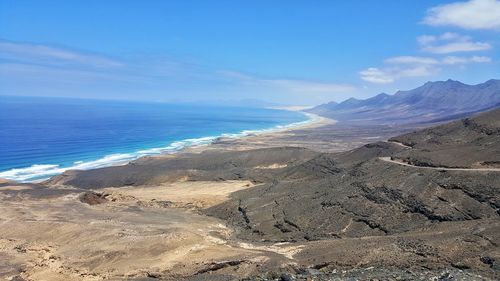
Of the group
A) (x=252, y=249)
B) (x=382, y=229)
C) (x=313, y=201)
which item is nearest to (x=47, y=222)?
(x=252, y=249)

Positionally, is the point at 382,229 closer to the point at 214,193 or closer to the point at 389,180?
the point at 389,180

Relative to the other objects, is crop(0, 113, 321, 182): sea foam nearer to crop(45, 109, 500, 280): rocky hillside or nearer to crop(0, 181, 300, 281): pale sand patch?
crop(0, 181, 300, 281): pale sand patch

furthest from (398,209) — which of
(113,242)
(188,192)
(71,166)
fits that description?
(71,166)

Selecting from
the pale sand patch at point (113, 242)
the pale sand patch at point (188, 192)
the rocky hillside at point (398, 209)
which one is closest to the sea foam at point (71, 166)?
the pale sand patch at point (188, 192)

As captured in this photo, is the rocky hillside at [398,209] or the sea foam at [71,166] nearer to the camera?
the rocky hillside at [398,209]

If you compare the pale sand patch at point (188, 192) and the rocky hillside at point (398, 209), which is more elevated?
the rocky hillside at point (398, 209)

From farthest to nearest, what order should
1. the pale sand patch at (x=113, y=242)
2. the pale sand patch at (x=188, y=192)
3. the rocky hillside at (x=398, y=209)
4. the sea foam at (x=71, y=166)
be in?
the sea foam at (x=71, y=166) → the pale sand patch at (x=188, y=192) → the pale sand patch at (x=113, y=242) → the rocky hillside at (x=398, y=209)

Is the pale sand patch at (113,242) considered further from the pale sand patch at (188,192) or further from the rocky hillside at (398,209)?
the rocky hillside at (398,209)

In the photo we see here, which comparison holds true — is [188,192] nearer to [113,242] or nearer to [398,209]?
[113,242]
